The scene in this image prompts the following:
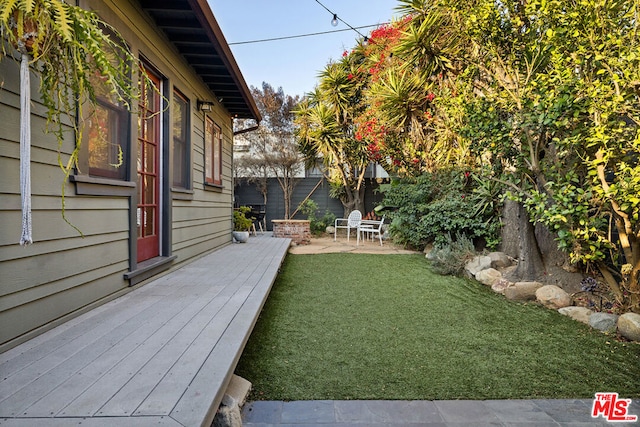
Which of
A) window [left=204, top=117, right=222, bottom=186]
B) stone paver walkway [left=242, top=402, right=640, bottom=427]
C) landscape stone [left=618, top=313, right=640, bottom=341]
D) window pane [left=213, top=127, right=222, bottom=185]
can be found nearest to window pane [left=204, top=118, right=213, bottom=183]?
window [left=204, top=117, right=222, bottom=186]

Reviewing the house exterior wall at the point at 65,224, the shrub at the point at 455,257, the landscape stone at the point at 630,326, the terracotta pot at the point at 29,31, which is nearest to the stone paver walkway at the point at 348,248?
the shrub at the point at 455,257

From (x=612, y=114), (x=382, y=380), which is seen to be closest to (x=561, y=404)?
(x=382, y=380)

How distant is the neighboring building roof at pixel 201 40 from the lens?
312 cm

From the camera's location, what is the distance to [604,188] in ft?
9.12

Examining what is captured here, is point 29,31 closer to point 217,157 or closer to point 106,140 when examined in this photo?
point 106,140

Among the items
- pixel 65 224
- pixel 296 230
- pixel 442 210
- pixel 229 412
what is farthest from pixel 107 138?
pixel 296 230

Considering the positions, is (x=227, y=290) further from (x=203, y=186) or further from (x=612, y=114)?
(x=612, y=114)

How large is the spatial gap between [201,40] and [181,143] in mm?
1188

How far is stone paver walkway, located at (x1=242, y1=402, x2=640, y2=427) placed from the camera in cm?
169

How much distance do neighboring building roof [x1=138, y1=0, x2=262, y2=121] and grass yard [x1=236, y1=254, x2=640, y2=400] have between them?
103 inches

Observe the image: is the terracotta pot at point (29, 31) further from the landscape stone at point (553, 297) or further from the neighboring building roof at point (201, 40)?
the landscape stone at point (553, 297)

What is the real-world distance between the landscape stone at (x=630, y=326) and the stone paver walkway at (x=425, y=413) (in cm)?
104

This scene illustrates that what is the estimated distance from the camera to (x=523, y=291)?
12.6ft

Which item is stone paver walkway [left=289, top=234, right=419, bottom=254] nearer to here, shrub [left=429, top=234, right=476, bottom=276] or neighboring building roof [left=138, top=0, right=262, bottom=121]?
shrub [left=429, top=234, right=476, bottom=276]
